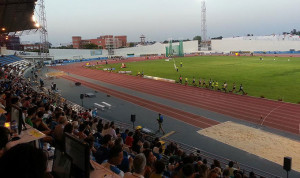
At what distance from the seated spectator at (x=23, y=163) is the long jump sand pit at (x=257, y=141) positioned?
493 inches

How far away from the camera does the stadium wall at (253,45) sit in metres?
83.1

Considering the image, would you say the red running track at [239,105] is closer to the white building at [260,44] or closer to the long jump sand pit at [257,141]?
the long jump sand pit at [257,141]

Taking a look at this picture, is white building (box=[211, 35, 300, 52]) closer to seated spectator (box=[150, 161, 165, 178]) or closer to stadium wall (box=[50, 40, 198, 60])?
stadium wall (box=[50, 40, 198, 60])

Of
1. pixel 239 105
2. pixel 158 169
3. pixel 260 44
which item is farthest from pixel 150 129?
pixel 260 44

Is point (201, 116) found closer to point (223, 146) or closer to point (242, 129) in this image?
point (242, 129)

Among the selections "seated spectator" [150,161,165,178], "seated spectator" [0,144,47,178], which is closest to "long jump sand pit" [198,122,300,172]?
"seated spectator" [150,161,165,178]

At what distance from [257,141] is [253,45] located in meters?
86.6

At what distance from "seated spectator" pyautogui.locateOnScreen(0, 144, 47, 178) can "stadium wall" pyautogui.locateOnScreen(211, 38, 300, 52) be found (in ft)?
312

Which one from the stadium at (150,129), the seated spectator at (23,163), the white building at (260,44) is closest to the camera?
the seated spectator at (23,163)

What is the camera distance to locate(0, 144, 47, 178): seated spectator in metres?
1.85

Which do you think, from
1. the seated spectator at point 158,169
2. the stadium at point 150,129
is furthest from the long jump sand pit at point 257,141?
the seated spectator at point 158,169

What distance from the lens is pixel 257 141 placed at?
565 inches

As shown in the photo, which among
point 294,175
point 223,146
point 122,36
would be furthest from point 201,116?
point 122,36

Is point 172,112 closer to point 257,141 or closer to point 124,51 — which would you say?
point 257,141
